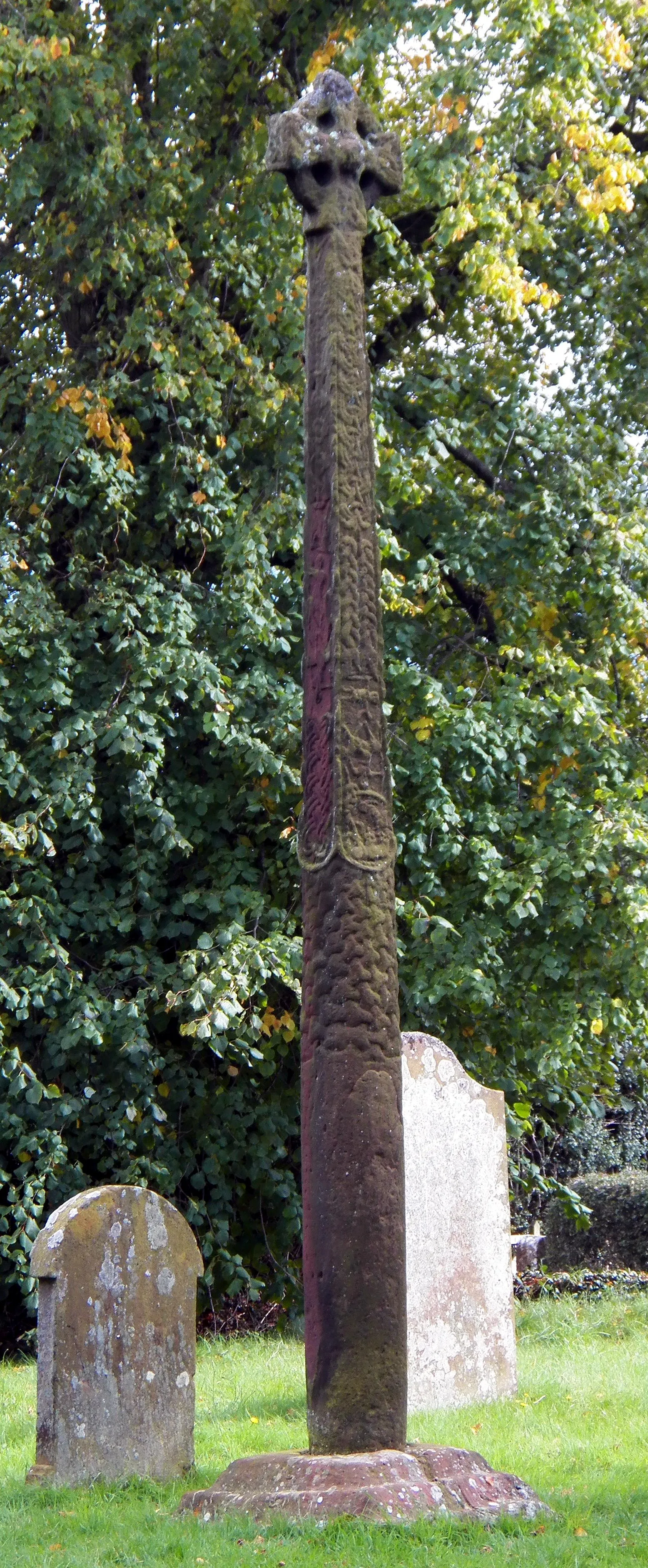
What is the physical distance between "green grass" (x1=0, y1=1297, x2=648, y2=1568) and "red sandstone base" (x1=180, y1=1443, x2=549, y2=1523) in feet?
0.20

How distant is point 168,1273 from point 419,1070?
88.9 inches

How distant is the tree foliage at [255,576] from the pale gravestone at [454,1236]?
6.02ft

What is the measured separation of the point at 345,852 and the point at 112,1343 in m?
2.68

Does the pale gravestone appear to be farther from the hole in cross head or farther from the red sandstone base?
the hole in cross head

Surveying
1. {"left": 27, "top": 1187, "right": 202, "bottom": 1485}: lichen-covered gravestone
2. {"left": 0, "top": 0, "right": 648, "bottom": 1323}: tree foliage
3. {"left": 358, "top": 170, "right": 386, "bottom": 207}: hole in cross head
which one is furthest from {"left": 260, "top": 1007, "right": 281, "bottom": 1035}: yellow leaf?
{"left": 358, "top": 170, "right": 386, "bottom": 207}: hole in cross head

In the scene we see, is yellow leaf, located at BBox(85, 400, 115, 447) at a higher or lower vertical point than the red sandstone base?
higher

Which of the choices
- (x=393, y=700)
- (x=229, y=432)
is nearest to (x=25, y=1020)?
(x=393, y=700)

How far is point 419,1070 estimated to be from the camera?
861 centimetres

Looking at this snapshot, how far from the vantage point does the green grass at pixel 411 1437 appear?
4.40 metres

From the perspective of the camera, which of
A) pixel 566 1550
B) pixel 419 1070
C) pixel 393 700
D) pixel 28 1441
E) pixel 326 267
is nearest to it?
pixel 566 1550

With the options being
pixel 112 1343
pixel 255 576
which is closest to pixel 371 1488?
pixel 112 1343

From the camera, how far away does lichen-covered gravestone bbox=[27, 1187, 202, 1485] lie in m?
6.33

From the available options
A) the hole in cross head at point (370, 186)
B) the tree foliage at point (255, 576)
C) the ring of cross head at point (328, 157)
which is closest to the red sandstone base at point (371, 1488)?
the ring of cross head at point (328, 157)

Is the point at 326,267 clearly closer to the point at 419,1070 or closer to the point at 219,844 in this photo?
the point at 419,1070
